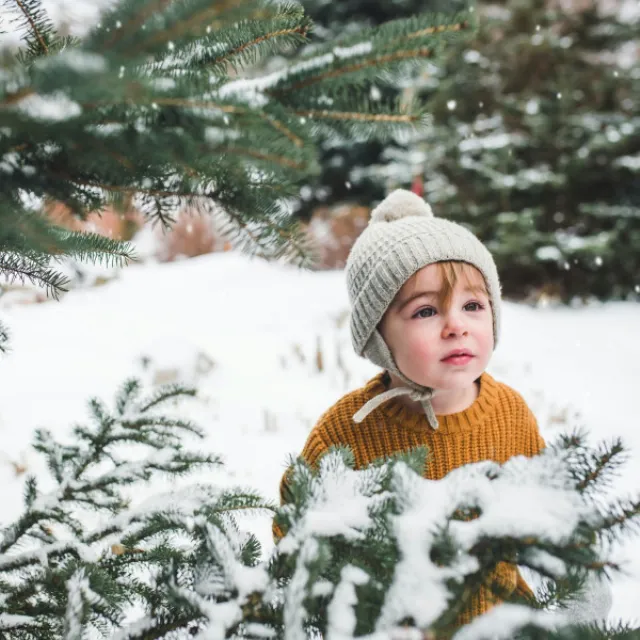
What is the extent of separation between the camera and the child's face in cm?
116

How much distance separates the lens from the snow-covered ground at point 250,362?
2984mm

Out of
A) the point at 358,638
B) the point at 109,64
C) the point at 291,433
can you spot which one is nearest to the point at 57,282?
the point at 109,64

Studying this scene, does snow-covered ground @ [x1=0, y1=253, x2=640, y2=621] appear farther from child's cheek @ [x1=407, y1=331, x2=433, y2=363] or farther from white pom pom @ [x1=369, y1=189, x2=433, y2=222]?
child's cheek @ [x1=407, y1=331, x2=433, y2=363]

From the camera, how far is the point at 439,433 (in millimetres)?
1308

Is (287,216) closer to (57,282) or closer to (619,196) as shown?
(57,282)

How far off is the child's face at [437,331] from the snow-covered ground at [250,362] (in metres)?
1.06

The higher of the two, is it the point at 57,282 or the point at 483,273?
the point at 483,273

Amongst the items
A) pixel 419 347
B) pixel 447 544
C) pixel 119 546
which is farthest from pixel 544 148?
pixel 447 544

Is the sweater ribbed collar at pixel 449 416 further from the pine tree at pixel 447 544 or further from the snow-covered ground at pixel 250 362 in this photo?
the snow-covered ground at pixel 250 362

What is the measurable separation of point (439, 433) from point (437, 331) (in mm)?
300

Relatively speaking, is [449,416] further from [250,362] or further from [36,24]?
[250,362]

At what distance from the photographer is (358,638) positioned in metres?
0.51

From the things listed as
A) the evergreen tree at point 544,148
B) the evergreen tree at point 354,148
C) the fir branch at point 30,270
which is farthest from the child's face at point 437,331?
the evergreen tree at point 354,148

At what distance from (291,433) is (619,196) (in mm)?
5109
